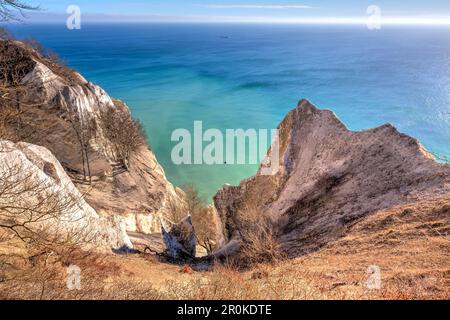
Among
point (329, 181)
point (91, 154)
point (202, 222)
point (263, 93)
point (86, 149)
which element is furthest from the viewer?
point (263, 93)

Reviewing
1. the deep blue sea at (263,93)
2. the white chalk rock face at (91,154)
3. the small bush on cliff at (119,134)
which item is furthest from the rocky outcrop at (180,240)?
the deep blue sea at (263,93)

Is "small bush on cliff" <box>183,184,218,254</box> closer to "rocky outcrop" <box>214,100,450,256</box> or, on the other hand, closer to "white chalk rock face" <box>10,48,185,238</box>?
"white chalk rock face" <box>10,48,185,238</box>

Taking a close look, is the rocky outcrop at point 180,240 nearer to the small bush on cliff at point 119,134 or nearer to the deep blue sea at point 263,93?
the small bush on cliff at point 119,134

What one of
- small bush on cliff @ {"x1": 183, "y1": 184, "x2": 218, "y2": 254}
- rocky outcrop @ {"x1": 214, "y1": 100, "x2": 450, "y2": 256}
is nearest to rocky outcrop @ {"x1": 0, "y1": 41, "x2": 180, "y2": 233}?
Answer: small bush on cliff @ {"x1": 183, "y1": 184, "x2": 218, "y2": 254}

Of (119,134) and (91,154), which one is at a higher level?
(119,134)

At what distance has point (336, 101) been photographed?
13638cm

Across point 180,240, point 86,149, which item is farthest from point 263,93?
point 180,240

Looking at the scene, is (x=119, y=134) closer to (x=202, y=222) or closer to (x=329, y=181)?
(x=202, y=222)

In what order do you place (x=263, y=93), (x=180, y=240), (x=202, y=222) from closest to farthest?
(x=180, y=240) < (x=202, y=222) < (x=263, y=93)

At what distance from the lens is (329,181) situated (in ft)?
90.5

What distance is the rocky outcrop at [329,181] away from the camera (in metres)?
21.6

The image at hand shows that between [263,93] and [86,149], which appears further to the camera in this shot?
[263,93]

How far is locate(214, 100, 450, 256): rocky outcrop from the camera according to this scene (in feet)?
70.8
